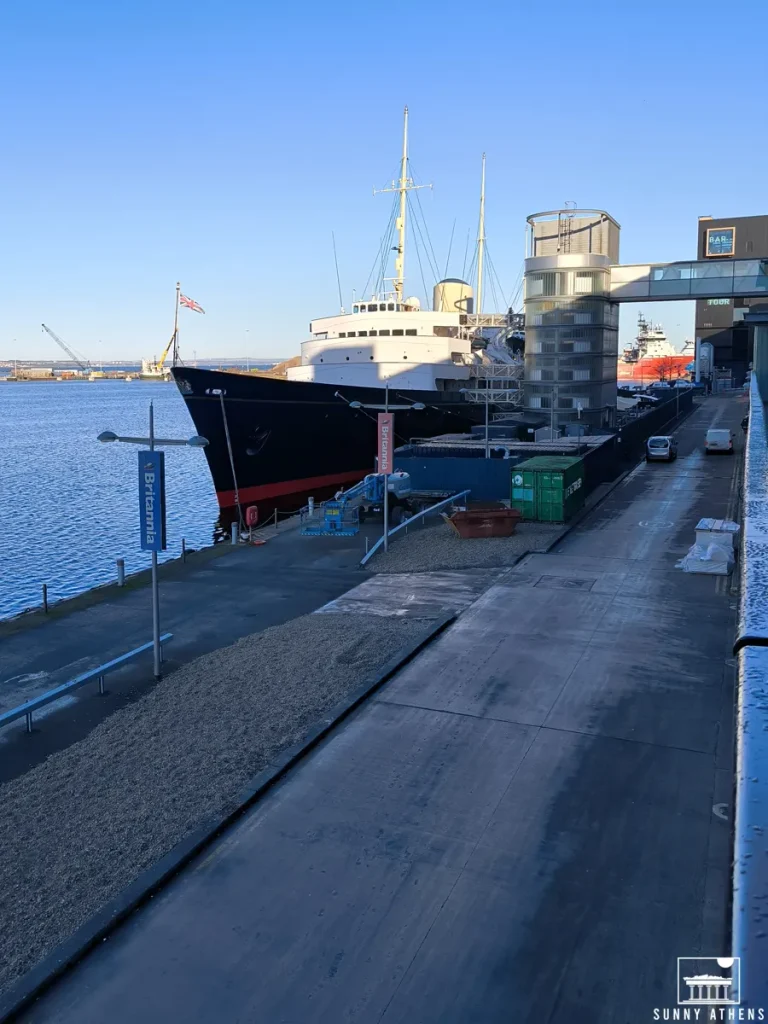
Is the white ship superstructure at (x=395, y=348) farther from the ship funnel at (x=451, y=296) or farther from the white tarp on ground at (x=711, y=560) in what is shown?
the white tarp on ground at (x=711, y=560)

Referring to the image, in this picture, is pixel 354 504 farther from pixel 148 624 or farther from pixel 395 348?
pixel 395 348

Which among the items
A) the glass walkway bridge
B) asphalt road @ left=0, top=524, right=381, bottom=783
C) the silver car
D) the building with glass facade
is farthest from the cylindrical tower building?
the building with glass facade

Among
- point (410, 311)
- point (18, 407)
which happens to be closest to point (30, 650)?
point (410, 311)

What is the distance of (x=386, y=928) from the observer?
23.7 feet

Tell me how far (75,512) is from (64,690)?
117 ft

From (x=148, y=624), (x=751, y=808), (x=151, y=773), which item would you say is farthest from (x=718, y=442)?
(x=751, y=808)

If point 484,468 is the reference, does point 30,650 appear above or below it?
below

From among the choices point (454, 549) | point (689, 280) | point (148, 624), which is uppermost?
point (689, 280)

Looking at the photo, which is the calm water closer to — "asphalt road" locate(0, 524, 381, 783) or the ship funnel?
"asphalt road" locate(0, 524, 381, 783)

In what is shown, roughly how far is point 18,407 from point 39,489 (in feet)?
417

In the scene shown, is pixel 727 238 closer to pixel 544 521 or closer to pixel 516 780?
pixel 544 521

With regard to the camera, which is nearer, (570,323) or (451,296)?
(570,323)

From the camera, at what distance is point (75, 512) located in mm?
46500

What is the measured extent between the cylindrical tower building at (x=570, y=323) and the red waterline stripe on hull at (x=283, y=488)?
35.6 ft
